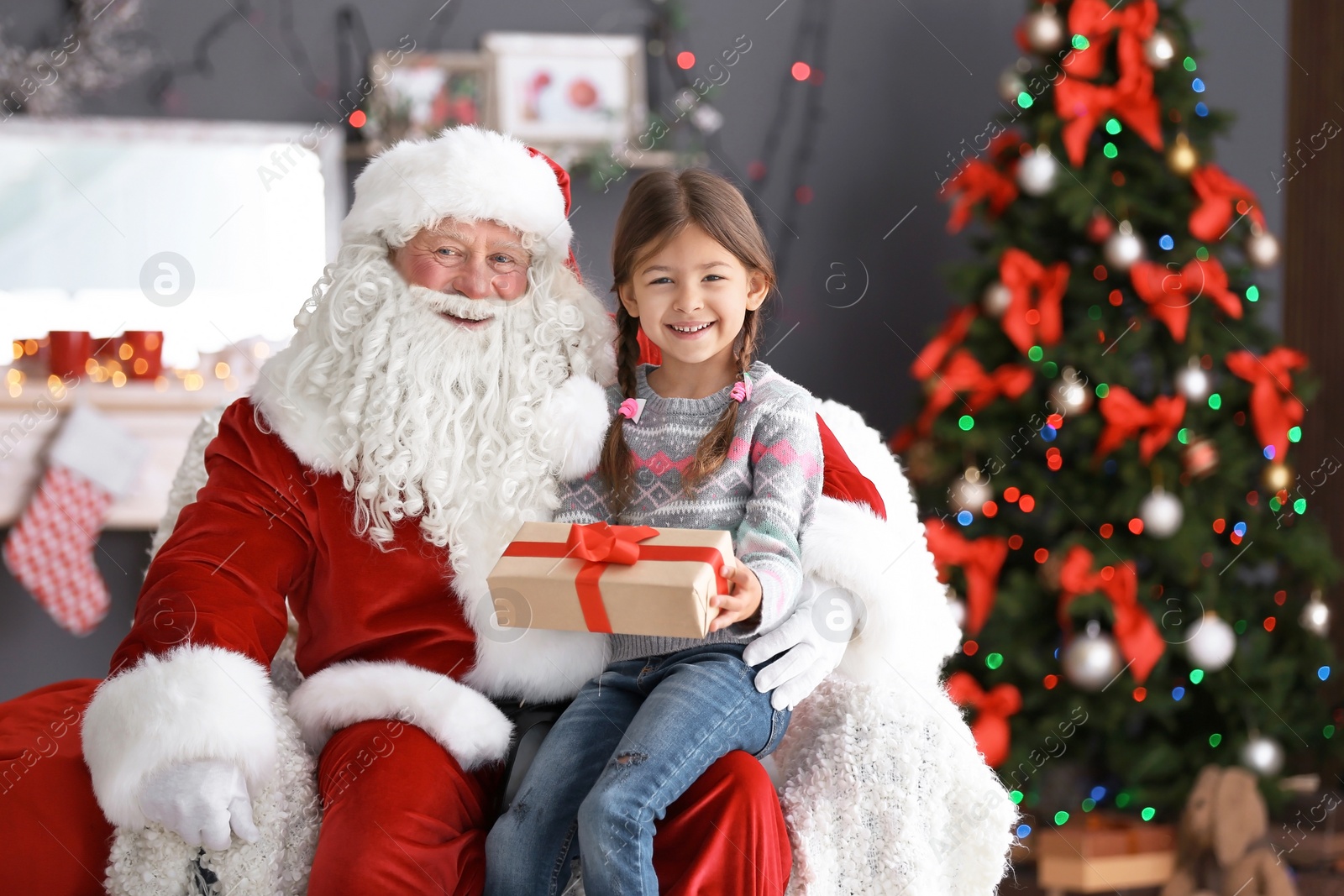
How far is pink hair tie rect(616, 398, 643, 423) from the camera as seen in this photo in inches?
75.0

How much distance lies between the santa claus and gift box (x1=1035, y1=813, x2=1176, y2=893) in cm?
162

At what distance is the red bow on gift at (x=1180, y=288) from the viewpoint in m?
3.17

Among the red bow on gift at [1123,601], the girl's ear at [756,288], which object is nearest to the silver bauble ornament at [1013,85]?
the red bow on gift at [1123,601]

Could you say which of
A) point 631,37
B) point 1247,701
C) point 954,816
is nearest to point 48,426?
point 631,37

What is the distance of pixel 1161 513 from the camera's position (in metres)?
3.10

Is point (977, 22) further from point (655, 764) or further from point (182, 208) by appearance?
point (655, 764)

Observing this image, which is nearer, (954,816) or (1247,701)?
(954,816)

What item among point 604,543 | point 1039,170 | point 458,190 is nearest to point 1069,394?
point 1039,170

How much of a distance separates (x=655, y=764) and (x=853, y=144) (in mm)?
3214

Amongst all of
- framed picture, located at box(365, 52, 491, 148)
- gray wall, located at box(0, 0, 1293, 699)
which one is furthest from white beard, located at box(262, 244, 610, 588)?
gray wall, located at box(0, 0, 1293, 699)

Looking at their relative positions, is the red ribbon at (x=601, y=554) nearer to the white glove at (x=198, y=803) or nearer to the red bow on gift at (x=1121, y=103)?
the white glove at (x=198, y=803)

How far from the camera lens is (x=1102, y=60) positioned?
3.29 metres

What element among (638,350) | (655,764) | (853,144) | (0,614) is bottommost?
(0,614)

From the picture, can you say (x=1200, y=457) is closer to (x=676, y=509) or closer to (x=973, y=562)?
(x=973, y=562)
